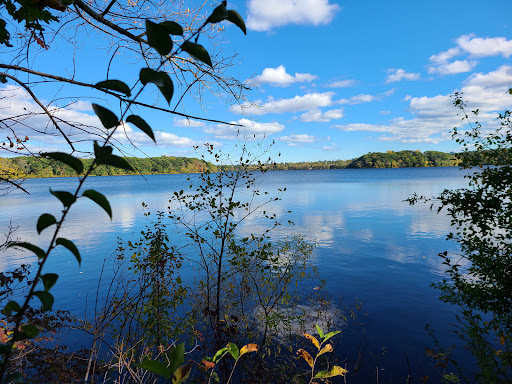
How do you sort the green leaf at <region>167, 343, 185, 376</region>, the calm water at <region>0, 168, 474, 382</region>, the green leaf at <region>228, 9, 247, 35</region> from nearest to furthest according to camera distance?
the green leaf at <region>228, 9, 247, 35</region>
the green leaf at <region>167, 343, 185, 376</region>
the calm water at <region>0, 168, 474, 382</region>

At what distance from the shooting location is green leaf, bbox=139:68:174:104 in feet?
2.20

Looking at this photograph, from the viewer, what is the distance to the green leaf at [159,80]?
0.67 meters

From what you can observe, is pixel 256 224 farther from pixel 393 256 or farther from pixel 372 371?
pixel 372 371

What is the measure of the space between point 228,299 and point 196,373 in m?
2.52

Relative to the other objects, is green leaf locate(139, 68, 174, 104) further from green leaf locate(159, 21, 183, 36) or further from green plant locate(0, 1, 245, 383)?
green leaf locate(159, 21, 183, 36)

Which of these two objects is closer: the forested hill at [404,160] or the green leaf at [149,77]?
the green leaf at [149,77]

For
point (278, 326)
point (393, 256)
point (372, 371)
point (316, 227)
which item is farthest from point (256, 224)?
point (372, 371)

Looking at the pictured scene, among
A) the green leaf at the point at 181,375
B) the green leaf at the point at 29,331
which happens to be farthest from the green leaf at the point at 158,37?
the green leaf at the point at 181,375

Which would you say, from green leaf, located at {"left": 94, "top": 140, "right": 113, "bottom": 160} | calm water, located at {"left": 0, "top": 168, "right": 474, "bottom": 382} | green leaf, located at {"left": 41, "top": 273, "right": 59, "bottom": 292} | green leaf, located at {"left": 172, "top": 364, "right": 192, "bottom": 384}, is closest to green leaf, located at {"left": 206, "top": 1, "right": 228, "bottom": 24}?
green leaf, located at {"left": 94, "top": 140, "right": 113, "bottom": 160}

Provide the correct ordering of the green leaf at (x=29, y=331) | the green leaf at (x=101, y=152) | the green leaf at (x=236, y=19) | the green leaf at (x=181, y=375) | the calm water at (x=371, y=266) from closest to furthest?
the green leaf at (x=101, y=152)
the green leaf at (x=29, y=331)
the green leaf at (x=236, y=19)
the green leaf at (x=181, y=375)
the calm water at (x=371, y=266)

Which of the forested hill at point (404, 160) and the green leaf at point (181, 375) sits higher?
the forested hill at point (404, 160)

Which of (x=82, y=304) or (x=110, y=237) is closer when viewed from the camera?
(x=82, y=304)

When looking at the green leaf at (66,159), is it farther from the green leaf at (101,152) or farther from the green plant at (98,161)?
the green leaf at (101,152)

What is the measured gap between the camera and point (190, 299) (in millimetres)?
10641
